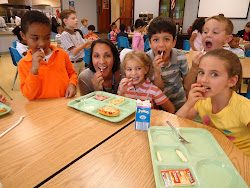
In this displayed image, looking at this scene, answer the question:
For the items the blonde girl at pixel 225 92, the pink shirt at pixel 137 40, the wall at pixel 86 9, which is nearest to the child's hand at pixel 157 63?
the blonde girl at pixel 225 92

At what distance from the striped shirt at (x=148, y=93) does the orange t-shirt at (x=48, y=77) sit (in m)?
0.54

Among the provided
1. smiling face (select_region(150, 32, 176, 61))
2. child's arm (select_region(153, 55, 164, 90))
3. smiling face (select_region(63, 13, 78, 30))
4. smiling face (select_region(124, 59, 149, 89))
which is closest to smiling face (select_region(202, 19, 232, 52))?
smiling face (select_region(150, 32, 176, 61))

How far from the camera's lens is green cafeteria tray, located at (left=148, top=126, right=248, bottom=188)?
66 centimetres

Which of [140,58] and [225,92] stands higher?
[140,58]

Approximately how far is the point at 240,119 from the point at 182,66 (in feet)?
2.80

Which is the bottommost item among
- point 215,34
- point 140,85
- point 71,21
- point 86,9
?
point 140,85

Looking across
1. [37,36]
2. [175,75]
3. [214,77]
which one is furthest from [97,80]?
[214,77]

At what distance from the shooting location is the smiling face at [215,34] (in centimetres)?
173

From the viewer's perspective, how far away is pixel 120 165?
73 centimetres

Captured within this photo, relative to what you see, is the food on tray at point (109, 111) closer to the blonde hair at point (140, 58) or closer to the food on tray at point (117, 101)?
the food on tray at point (117, 101)

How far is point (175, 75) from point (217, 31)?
61 cm

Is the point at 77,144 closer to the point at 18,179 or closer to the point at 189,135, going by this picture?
the point at 18,179

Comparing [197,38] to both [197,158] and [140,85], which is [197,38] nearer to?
[140,85]

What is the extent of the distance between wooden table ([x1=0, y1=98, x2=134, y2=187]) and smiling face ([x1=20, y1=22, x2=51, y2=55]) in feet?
1.59
